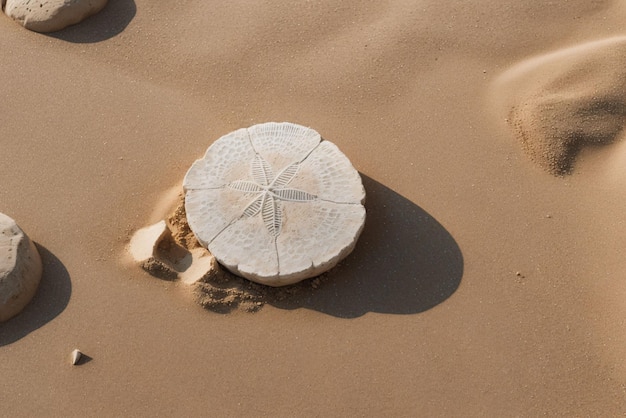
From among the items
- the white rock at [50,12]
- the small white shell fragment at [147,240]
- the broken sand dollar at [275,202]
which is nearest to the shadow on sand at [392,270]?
the broken sand dollar at [275,202]

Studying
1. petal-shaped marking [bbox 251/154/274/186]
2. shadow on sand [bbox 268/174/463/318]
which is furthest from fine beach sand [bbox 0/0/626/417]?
petal-shaped marking [bbox 251/154/274/186]

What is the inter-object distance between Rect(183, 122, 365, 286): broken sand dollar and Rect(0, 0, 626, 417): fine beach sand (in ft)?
0.97

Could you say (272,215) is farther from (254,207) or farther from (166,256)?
(166,256)

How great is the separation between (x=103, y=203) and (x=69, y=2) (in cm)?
238

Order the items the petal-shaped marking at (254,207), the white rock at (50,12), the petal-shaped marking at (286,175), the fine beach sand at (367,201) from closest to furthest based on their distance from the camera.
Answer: the fine beach sand at (367,201) → the petal-shaped marking at (254,207) → the petal-shaped marking at (286,175) → the white rock at (50,12)

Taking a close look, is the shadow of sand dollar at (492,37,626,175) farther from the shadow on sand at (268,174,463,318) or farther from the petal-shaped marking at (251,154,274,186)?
the petal-shaped marking at (251,154,274,186)

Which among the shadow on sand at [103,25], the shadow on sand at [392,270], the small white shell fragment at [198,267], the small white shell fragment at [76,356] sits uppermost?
the shadow on sand at [103,25]

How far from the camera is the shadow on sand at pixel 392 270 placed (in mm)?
4520

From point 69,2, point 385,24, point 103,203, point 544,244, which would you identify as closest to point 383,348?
point 544,244

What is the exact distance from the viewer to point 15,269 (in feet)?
14.5

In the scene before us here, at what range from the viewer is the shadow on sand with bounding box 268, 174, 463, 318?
4.52 m

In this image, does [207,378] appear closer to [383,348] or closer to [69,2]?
[383,348]

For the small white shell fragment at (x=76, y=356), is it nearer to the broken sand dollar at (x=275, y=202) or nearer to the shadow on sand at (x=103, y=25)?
the broken sand dollar at (x=275, y=202)

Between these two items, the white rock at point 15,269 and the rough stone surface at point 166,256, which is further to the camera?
the rough stone surface at point 166,256
